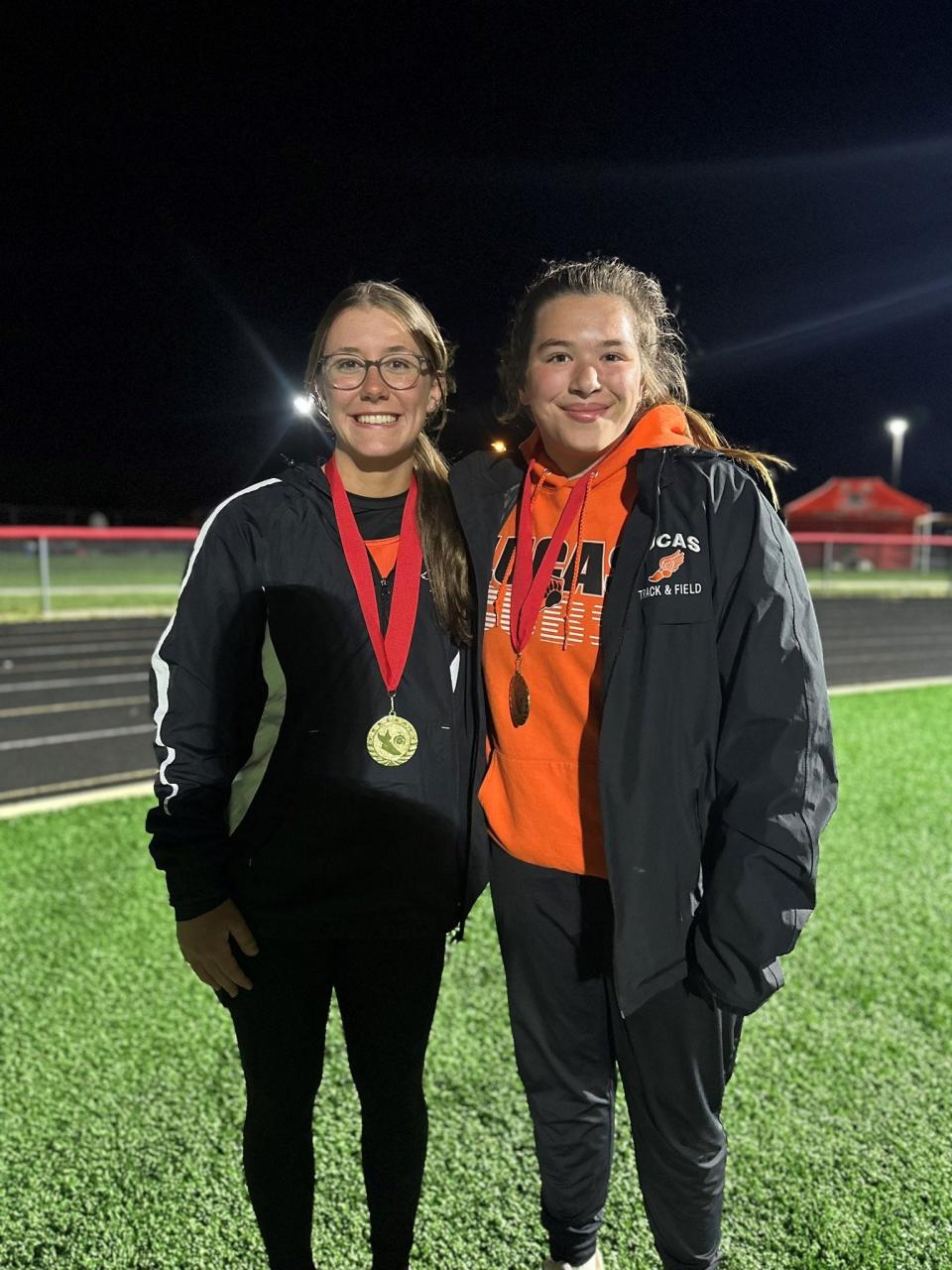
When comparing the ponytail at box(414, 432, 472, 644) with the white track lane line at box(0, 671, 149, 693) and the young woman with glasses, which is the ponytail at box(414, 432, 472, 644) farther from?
the white track lane line at box(0, 671, 149, 693)

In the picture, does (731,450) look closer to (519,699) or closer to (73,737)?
(519,699)

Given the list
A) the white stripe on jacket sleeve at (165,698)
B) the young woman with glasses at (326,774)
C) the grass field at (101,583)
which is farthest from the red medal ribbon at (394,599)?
the grass field at (101,583)

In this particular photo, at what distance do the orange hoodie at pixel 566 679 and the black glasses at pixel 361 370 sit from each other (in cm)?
39

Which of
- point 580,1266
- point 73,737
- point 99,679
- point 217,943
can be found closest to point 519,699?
point 217,943

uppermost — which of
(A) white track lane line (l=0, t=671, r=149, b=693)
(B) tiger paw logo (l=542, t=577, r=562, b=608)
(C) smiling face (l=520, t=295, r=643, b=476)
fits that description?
(C) smiling face (l=520, t=295, r=643, b=476)

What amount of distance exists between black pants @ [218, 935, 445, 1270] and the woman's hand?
0.11 feet

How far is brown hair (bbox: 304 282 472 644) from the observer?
1700 mm

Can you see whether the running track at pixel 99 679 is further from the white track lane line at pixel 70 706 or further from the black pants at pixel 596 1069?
the black pants at pixel 596 1069

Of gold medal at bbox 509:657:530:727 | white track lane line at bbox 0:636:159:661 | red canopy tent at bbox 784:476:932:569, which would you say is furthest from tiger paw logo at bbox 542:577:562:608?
red canopy tent at bbox 784:476:932:569

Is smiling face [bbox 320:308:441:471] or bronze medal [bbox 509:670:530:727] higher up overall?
smiling face [bbox 320:308:441:471]

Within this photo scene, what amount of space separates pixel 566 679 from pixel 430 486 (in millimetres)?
530

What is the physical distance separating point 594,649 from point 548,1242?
4.71 ft

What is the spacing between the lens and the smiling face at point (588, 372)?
64.5 inches

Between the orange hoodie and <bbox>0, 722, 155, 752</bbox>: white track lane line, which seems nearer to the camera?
the orange hoodie
